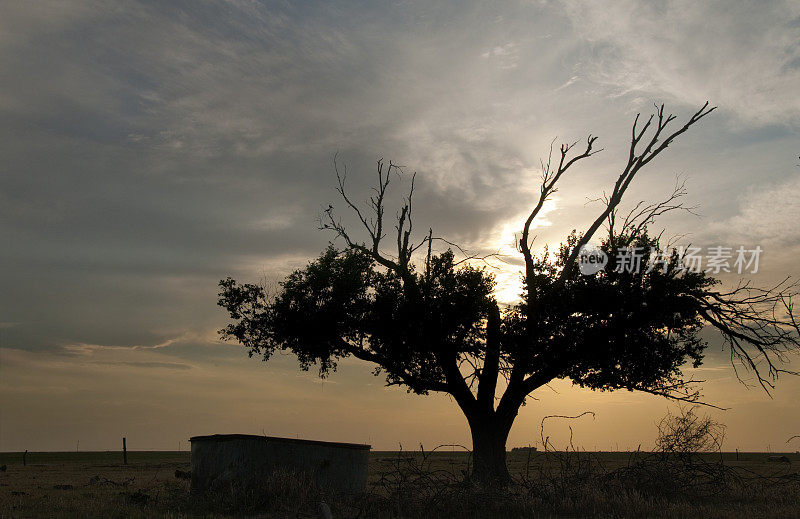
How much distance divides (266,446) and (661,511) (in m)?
9.83

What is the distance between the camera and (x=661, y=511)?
15.2 m

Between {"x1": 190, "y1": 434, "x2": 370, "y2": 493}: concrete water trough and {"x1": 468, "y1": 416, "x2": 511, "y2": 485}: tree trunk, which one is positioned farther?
{"x1": 468, "y1": 416, "x2": 511, "y2": 485}: tree trunk

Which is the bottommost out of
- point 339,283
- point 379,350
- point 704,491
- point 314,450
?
point 704,491

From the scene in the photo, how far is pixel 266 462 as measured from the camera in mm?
17891

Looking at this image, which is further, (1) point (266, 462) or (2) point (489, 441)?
(2) point (489, 441)

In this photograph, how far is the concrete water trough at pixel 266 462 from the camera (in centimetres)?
1786

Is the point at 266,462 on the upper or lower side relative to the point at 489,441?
upper

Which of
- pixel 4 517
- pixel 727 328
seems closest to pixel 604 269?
pixel 727 328

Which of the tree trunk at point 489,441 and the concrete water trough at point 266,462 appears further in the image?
the tree trunk at point 489,441

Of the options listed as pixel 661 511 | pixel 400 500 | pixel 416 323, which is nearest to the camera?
pixel 661 511

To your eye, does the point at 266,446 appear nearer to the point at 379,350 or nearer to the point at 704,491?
the point at 379,350

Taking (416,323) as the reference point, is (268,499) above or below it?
below

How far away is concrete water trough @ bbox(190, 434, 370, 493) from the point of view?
1786 centimetres

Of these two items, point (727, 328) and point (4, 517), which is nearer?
point (4, 517)
